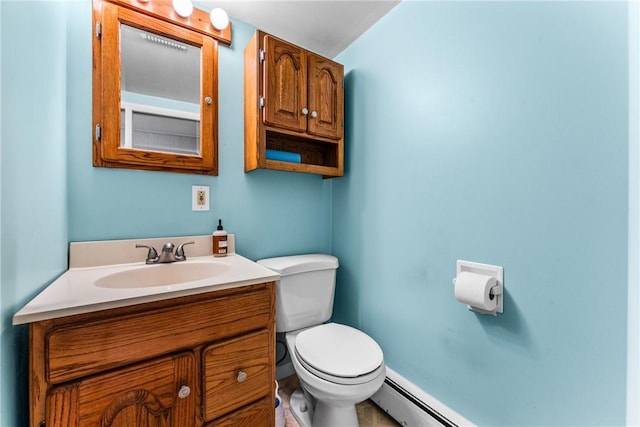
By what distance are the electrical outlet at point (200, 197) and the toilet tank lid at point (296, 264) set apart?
423mm

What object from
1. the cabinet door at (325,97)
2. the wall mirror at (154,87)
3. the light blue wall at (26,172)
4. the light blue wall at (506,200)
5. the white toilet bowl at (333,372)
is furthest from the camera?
the cabinet door at (325,97)

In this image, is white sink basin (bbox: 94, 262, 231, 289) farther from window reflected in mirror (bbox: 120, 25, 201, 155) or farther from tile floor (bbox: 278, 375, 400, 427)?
tile floor (bbox: 278, 375, 400, 427)

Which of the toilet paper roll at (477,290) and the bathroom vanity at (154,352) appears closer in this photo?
the bathroom vanity at (154,352)

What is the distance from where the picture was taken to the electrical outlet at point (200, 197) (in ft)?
4.24

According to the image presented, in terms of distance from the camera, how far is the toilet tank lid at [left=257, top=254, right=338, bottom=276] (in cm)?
130

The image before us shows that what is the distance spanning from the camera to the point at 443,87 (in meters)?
1.10

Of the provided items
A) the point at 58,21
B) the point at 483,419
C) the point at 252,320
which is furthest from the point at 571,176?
the point at 58,21

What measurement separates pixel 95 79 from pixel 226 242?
889mm

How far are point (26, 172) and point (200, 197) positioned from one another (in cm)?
64

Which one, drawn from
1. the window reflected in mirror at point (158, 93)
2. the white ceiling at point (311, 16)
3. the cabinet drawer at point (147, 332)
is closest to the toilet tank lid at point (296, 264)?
the cabinet drawer at point (147, 332)

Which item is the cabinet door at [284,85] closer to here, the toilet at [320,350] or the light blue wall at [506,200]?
the light blue wall at [506,200]

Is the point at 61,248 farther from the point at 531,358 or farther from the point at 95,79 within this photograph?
the point at 531,358

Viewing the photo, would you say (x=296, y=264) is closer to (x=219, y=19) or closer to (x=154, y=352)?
(x=154, y=352)

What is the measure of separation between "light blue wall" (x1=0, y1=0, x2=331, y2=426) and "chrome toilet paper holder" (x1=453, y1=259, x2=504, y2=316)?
92 cm
